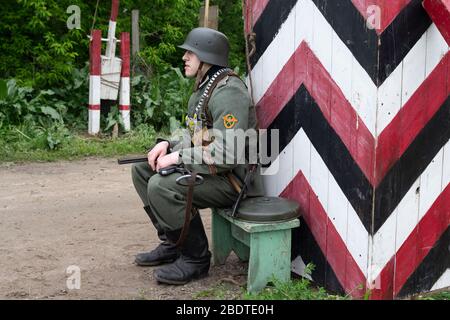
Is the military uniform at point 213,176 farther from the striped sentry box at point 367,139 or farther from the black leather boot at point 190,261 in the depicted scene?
the striped sentry box at point 367,139

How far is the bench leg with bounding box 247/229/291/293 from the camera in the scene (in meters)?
3.89

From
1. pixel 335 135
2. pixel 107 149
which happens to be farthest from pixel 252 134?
pixel 107 149

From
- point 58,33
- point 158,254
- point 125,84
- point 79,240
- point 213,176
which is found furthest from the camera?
point 58,33

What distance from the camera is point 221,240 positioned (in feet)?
14.9

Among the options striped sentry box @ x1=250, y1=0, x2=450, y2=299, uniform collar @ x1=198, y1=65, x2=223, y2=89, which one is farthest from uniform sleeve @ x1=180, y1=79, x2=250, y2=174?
striped sentry box @ x1=250, y1=0, x2=450, y2=299

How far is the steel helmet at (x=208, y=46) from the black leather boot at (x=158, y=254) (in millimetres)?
972

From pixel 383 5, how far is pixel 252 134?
3.34 feet

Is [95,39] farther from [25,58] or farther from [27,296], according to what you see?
[27,296]

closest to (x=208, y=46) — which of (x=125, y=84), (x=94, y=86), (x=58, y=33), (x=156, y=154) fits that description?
(x=156, y=154)

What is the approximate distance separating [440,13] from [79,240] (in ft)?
9.33

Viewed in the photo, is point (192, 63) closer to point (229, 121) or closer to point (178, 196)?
point (229, 121)

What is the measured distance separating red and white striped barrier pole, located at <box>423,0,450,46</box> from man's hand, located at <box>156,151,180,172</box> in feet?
4.85
